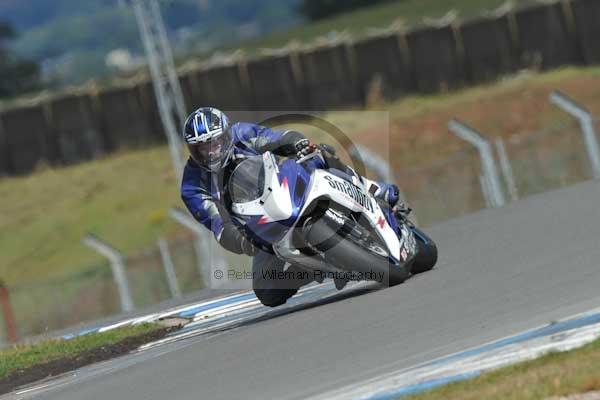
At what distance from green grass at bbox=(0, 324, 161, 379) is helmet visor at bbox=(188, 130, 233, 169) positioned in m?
2.35

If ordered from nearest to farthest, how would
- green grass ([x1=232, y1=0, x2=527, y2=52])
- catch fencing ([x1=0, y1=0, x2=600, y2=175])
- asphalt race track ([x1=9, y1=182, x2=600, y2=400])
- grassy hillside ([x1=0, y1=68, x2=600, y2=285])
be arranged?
asphalt race track ([x1=9, y1=182, x2=600, y2=400]) < grassy hillside ([x1=0, y1=68, x2=600, y2=285]) < catch fencing ([x1=0, y1=0, x2=600, y2=175]) < green grass ([x1=232, y1=0, x2=527, y2=52])

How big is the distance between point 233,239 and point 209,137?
32.7 inches

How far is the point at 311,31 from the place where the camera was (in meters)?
69.1

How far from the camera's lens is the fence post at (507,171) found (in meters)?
20.6

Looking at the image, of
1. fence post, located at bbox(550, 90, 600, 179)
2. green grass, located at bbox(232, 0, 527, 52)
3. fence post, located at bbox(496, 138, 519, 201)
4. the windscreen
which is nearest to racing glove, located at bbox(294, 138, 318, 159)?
the windscreen

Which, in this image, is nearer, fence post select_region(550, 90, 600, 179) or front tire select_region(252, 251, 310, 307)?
front tire select_region(252, 251, 310, 307)

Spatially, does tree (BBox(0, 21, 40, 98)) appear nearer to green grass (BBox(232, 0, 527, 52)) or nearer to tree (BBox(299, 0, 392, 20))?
green grass (BBox(232, 0, 527, 52))

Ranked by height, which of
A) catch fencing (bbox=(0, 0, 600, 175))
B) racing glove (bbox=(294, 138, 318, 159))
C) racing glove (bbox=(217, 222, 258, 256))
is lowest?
racing glove (bbox=(217, 222, 258, 256))

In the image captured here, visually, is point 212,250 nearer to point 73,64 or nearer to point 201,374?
point 201,374

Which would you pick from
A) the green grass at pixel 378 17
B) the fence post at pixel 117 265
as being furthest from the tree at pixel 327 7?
the fence post at pixel 117 265

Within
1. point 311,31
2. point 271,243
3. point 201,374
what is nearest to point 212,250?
point 271,243

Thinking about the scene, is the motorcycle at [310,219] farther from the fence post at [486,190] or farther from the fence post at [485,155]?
the fence post at [486,190]

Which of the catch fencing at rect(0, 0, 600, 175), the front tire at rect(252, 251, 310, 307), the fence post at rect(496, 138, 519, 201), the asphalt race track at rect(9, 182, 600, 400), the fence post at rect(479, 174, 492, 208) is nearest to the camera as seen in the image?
the asphalt race track at rect(9, 182, 600, 400)

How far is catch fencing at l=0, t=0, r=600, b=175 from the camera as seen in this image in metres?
44.1
